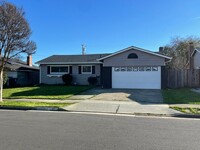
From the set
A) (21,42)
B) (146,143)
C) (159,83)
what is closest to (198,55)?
(159,83)

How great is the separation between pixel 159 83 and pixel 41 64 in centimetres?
1499

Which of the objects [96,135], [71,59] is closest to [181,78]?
[71,59]

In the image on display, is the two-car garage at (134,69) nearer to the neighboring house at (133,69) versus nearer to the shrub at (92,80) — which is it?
the neighboring house at (133,69)

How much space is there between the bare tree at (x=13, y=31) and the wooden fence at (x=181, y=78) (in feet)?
46.1

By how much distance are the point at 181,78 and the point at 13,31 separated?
1653 cm

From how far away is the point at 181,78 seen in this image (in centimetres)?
2403

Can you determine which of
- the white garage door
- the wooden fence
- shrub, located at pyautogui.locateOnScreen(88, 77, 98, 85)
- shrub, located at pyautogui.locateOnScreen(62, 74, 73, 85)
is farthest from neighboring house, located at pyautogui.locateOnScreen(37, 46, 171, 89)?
shrub, located at pyautogui.locateOnScreen(62, 74, 73, 85)

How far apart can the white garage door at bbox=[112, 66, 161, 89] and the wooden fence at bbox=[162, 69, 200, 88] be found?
985mm

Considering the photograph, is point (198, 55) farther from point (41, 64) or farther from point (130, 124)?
point (130, 124)

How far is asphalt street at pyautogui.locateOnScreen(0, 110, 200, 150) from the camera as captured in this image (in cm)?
588

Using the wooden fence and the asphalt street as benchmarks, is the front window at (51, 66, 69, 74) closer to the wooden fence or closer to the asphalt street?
the wooden fence

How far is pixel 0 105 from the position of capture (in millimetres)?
13812

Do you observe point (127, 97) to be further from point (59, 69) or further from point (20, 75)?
point (20, 75)

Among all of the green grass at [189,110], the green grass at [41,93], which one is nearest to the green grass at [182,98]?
the green grass at [189,110]
